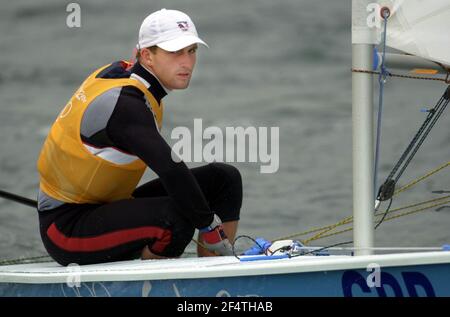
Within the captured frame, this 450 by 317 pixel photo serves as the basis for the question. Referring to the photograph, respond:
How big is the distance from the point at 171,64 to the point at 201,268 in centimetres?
66

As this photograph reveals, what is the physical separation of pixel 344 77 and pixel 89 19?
12.3 ft

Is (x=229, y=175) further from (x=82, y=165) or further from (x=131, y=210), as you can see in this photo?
(x=82, y=165)

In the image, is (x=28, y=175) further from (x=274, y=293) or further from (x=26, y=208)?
(x=274, y=293)

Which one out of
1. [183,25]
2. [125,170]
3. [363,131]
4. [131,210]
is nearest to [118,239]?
[131,210]

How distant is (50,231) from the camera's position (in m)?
3.57

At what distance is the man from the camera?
338 centimetres

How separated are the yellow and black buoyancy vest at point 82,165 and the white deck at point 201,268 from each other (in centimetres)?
23

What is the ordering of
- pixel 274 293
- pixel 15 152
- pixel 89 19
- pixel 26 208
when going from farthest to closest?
pixel 89 19 → pixel 15 152 → pixel 26 208 → pixel 274 293

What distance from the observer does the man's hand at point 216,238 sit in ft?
11.3

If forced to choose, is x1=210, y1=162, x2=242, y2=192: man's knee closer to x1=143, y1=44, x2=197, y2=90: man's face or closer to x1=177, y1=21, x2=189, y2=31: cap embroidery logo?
x1=143, y1=44, x2=197, y2=90: man's face

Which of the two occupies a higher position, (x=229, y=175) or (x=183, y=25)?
(x=183, y=25)

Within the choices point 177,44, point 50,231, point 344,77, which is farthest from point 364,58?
point 344,77

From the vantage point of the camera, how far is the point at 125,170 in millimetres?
3504

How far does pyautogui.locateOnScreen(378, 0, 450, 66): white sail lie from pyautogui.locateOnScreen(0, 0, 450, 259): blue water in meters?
2.20
